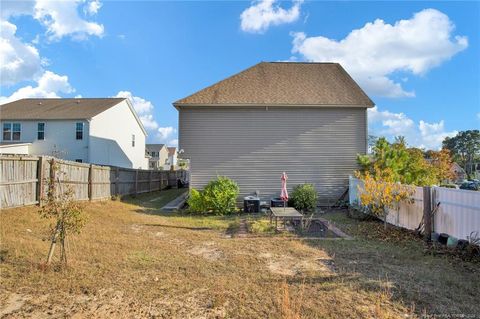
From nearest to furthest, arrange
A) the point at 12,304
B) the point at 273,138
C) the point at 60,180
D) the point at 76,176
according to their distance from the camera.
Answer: the point at 12,304
the point at 60,180
the point at 76,176
the point at 273,138

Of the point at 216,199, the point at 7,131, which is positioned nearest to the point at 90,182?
the point at 216,199

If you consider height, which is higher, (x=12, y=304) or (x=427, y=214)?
(x=427, y=214)

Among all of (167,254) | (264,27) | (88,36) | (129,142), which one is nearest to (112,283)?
(167,254)

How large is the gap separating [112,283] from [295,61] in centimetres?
1511

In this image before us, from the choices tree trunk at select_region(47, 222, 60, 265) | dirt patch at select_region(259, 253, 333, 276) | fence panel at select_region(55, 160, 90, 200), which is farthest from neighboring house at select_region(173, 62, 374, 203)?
tree trunk at select_region(47, 222, 60, 265)

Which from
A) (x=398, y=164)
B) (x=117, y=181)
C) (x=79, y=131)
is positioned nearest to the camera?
(x=398, y=164)

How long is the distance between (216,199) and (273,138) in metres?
3.90

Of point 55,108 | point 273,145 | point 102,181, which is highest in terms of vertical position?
point 55,108

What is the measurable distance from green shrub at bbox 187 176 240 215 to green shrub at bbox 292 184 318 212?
254 centimetres

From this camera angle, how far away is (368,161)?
1326cm

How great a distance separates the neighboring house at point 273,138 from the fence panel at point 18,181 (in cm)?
593

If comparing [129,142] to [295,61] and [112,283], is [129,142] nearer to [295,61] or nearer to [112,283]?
[295,61]

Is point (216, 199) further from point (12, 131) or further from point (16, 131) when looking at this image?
point (12, 131)

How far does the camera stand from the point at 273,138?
14.2m
